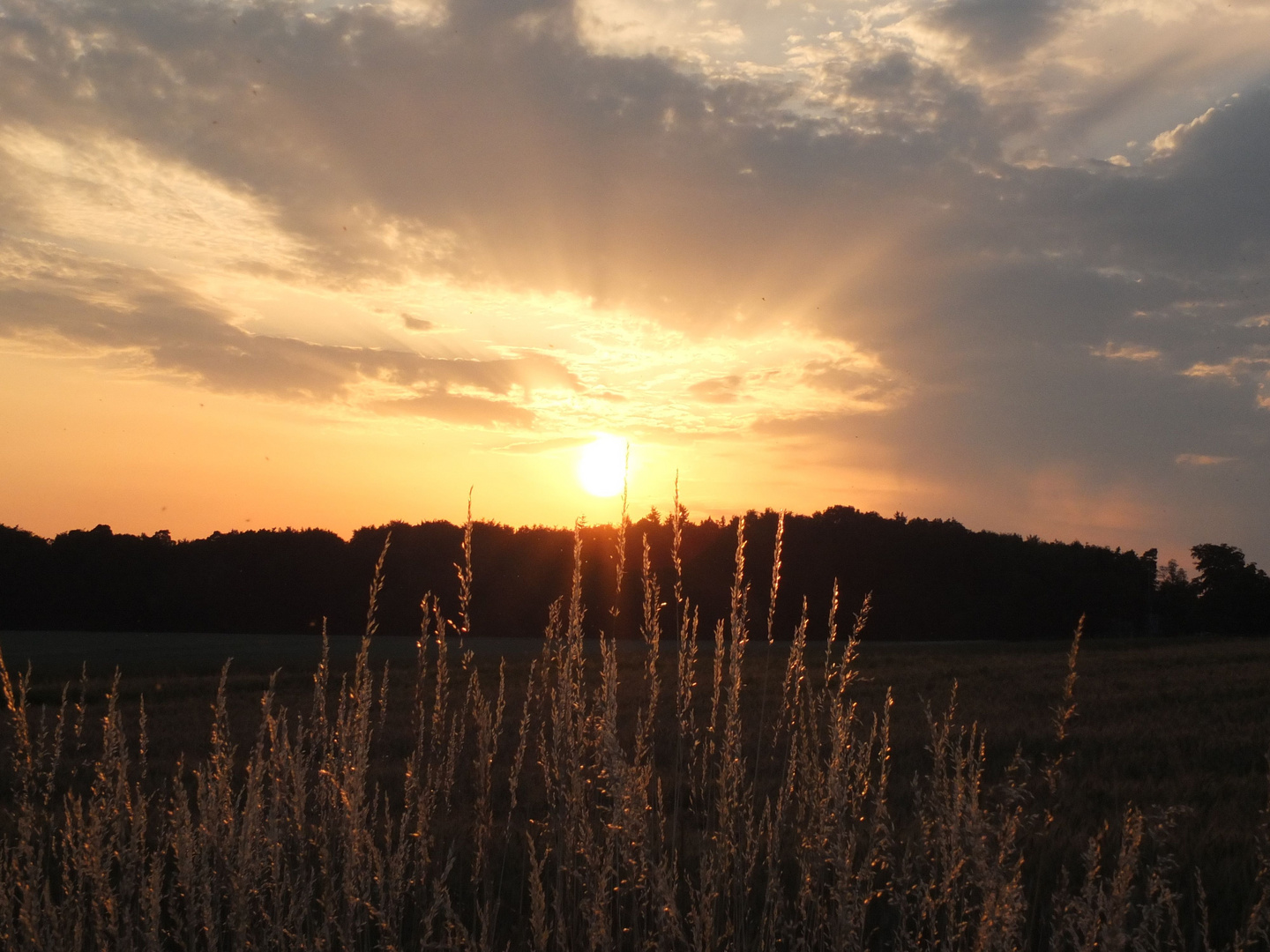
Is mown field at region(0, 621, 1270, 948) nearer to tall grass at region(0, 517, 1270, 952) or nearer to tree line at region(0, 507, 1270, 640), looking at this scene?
tall grass at region(0, 517, 1270, 952)

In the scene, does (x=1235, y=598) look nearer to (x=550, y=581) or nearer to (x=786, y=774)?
(x=550, y=581)

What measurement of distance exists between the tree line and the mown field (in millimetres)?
18835

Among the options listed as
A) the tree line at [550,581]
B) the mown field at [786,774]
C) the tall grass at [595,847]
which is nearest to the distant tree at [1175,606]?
the tree line at [550,581]

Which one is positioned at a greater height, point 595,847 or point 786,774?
point 786,774

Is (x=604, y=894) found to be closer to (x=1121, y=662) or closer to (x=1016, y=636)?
(x=1121, y=662)

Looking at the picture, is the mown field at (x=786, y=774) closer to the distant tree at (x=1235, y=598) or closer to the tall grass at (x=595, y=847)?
the tall grass at (x=595, y=847)

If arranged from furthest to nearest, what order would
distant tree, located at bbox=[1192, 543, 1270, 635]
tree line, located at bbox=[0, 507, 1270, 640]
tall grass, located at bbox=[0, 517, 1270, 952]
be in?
distant tree, located at bbox=[1192, 543, 1270, 635]
tree line, located at bbox=[0, 507, 1270, 640]
tall grass, located at bbox=[0, 517, 1270, 952]

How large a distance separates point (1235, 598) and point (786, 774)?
65733 mm

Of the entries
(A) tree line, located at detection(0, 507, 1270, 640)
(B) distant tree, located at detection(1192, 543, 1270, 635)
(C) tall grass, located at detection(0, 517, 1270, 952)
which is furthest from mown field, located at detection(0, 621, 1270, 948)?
(B) distant tree, located at detection(1192, 543, 1270, 635)

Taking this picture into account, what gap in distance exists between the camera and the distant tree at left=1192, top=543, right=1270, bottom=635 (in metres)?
57.7

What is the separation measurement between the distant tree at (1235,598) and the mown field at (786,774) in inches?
1392

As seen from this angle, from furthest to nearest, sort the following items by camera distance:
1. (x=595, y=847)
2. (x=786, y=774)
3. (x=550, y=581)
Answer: (x=550, y=581) < (x=786, y=774) < (x=595, y=847)

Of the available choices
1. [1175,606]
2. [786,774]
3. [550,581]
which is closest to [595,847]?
[786,774]

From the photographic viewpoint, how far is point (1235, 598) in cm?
5838
